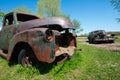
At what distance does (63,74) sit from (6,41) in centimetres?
280

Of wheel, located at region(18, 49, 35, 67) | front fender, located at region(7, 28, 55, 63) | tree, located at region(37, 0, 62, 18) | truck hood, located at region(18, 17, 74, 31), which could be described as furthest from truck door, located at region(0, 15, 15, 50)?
tree, located at region(37, 0, 62, 18)

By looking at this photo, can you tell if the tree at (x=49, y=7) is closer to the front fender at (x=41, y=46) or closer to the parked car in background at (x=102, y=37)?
the parked car in background at (x=102, y=37)

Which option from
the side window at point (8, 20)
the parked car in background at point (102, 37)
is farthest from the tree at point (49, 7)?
the side window at point (8, 20)

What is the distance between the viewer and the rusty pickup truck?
12.4ft

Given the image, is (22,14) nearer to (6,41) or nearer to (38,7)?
(6,41)

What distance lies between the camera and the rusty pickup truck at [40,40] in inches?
148

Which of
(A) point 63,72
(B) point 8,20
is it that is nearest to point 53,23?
(A) point 63,72

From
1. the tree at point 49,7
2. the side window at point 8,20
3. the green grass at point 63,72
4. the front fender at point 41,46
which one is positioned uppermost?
the tree at point 49,7

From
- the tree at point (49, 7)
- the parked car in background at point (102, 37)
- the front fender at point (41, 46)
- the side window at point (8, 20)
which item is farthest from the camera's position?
the tree at point (49, 7)

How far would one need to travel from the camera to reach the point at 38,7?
3581 cm

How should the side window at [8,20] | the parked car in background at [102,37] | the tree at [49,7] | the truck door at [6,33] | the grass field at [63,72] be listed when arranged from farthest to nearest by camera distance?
the tree at [49,7], the parked car in background at [102,37], the side window at [8,20], the truck door at [6,33], the grass field at [63,72]

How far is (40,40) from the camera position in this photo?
149 inches

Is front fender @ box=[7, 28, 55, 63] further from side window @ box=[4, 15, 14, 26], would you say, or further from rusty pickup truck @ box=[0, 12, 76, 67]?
side window @ box=[4, 15, 14, 26]

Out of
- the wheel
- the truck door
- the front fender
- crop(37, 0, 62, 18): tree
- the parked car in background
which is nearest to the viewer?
the front fender
